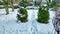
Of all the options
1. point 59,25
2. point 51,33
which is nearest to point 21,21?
point 51,33

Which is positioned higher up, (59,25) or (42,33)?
(59,25)

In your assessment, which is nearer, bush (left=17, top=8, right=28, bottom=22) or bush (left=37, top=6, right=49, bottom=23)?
bush (left=37, top=6, right=49, bottom=23)

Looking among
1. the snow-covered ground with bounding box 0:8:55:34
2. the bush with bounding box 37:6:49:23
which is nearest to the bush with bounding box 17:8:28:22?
the snow-covered ground with bounding box 0:8:55:34

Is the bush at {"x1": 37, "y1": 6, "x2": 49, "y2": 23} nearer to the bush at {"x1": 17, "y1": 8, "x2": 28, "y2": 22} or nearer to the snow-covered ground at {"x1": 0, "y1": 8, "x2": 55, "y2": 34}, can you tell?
the snow-covered ground at {"x1": 0, "y1": 8, "x2": 55, "y2": 34}

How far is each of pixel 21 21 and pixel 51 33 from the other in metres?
2.51

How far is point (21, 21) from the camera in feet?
26.9

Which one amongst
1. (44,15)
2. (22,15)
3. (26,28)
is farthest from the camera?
(22,15)

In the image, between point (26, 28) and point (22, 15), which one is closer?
point (26, 28)

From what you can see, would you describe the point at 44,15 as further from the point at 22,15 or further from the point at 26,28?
the point at 26,28

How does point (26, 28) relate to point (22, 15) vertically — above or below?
below

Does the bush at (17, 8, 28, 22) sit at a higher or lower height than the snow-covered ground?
higher

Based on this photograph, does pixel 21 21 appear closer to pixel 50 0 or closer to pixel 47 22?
pixel 47 22

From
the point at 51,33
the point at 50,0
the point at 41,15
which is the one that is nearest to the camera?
the point at 51,33

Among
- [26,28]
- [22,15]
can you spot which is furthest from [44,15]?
[26,28]
